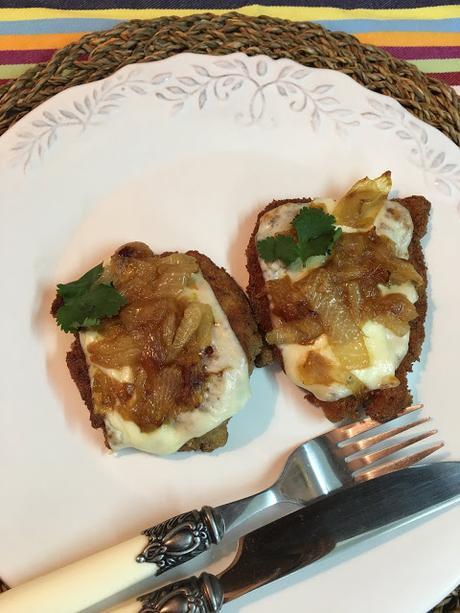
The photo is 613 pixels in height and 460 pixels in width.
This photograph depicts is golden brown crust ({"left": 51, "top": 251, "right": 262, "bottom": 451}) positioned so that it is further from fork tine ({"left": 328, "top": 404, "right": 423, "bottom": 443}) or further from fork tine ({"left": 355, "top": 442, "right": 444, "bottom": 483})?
fork tine ({"left": 355, "top": 442, "right": 444, "bottom": 483})

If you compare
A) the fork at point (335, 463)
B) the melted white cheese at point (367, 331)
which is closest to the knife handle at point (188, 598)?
the fork at point (335, 463)

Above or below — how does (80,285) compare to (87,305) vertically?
above

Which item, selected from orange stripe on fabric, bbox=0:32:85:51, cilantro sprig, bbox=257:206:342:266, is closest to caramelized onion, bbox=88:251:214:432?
cilantro sprig, bbox=257:206:342:266

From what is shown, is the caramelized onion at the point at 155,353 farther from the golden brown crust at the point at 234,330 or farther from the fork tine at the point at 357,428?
the fork tine at the point at 357,428

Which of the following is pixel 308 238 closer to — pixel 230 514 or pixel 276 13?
pixel 230 514

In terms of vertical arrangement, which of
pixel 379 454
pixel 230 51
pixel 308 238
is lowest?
pixel 379 454

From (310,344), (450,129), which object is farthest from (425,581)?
(450,129)

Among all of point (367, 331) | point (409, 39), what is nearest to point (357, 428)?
point (367, 331)
